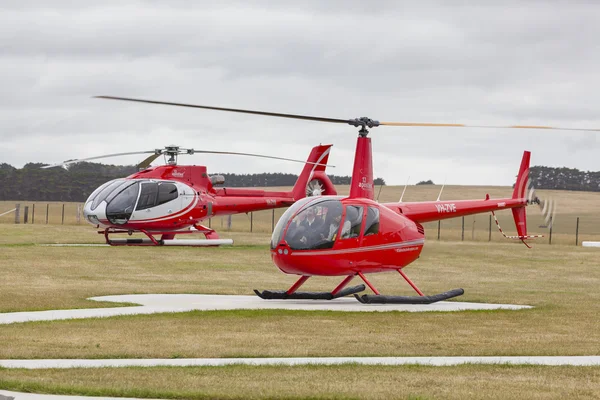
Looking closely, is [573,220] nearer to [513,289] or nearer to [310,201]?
[513,289]

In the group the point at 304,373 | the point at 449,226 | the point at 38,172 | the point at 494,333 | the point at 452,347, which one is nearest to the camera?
the point at 304,373

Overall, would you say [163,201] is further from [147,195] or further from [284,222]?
[284,222]

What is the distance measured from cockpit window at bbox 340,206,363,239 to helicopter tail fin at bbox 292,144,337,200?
20388 millimetres

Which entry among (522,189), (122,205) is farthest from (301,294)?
(122,205)

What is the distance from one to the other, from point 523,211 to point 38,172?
9306cm

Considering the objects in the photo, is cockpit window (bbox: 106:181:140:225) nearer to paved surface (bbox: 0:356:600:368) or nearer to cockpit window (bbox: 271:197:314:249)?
cockpit window (bbox: 271:197:314:249)

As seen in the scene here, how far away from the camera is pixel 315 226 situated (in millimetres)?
19938

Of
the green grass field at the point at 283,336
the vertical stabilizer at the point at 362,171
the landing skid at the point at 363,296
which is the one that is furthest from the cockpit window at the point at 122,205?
the vertical stabilizer at the point at 362,171

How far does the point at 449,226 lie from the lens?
82625 millimetres

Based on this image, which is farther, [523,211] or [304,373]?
[523,211]

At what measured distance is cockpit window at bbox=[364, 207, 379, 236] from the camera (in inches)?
801

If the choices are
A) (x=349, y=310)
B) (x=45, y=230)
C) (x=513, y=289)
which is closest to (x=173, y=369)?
(x=349, y=310)

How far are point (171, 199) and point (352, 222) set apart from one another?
62.6 ft

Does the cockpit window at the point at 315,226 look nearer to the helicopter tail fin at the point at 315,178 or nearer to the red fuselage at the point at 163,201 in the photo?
the red fuselage at the point at 163,201
